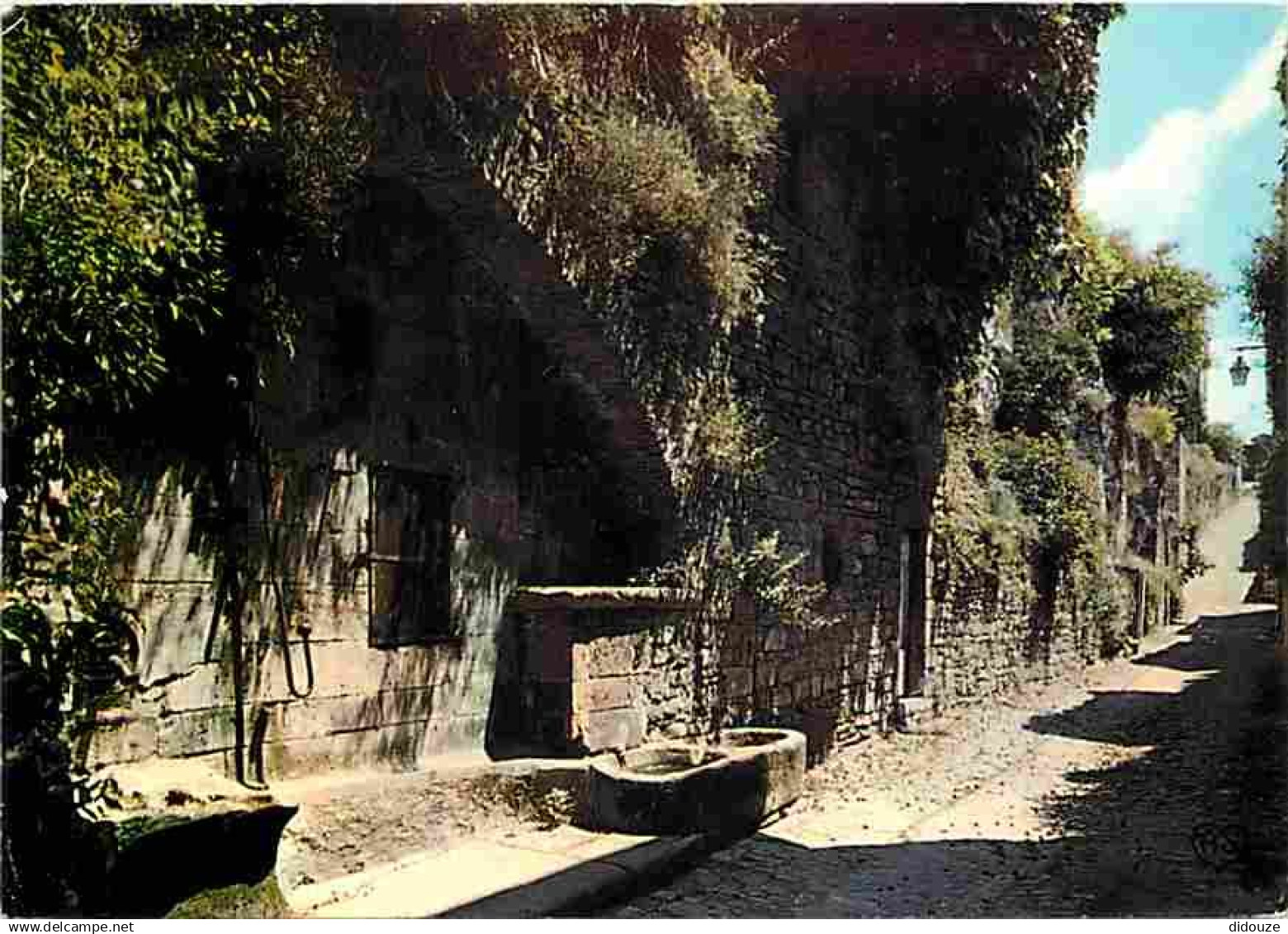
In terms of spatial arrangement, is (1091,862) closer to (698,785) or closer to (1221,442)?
(698,785)

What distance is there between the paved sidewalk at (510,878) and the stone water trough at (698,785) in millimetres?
113

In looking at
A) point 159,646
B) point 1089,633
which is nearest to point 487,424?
point 159,646

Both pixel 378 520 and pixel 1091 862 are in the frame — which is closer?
pixel 378 520

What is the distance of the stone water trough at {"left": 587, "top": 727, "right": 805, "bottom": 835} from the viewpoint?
5926mm

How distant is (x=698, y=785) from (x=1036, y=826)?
232 centimetres

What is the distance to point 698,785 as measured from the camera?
6.09m

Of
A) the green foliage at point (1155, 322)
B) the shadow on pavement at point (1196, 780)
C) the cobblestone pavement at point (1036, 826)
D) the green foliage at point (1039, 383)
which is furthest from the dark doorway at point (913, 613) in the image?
the green foliage at point (1155, 322)

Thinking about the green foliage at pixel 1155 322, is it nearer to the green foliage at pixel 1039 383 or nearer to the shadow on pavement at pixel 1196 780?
the green foliage at pixel 1039 383

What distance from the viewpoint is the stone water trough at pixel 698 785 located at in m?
5.93

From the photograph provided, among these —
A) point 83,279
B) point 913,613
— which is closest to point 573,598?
point 83,279

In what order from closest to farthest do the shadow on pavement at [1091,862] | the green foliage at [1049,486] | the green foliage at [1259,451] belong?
the shadow on pavement at [1091,862] < the green foliage at [1259,451] < the green foliage at [1049,486]

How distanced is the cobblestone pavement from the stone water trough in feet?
0.65

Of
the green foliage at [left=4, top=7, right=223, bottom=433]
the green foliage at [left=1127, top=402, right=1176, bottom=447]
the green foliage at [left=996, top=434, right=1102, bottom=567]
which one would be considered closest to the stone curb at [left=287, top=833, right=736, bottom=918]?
the green foliage at [left=4, top=7, right=223, bottom=433]

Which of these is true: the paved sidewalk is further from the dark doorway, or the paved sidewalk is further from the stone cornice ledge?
the dark doorway
